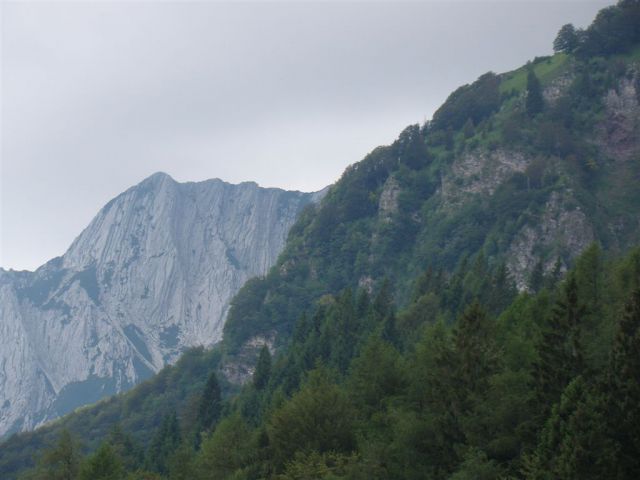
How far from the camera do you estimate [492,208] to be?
115062 millimetres

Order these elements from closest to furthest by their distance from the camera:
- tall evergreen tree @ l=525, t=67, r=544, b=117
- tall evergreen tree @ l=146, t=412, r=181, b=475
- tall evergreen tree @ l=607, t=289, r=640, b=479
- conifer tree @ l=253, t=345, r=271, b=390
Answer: tall evergreen tree @ l=607, t=289, r=640, b=479
tall evergreen tree @ l=146, t=412, r=181, b=475
conifer tree @ l=253, t=345, r=271, b=390
tall evergreen tree @ l=525, t=67, r=544, b=117

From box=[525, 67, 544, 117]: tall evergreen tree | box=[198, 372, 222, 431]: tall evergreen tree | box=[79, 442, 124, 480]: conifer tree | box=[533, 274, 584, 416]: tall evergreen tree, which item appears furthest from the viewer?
box=[525, 67, 544, 117]: tall evergreen tree

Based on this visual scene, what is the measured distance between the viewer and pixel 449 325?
6844 cm

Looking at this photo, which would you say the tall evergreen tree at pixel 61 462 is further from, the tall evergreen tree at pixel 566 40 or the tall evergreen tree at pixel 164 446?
the tall evergreen tree at pixel 566 40

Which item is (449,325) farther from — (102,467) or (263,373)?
(102,467)

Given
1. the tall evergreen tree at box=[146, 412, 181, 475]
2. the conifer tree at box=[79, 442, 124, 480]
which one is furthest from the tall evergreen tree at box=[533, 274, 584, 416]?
the tall evergreen tree at box=[146, 412, 181, 475]

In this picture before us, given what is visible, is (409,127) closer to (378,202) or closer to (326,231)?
(378,202)

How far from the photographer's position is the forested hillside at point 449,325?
111ft

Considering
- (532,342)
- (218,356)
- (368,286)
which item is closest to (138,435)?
(218,356)

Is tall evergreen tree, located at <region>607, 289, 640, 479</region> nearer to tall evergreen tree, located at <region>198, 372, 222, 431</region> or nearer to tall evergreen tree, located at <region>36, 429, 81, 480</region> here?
tall evergreen tree, located at <region>36, 429, 81, 480</region>

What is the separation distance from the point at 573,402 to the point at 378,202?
4428 inches

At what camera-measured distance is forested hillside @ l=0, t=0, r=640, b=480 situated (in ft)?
111

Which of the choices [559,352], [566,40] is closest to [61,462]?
[559,352]

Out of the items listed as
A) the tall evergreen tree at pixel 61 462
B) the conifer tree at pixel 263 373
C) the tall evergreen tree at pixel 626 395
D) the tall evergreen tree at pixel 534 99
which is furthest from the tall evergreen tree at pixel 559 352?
the tall evergreen tree at pixel 534 99
